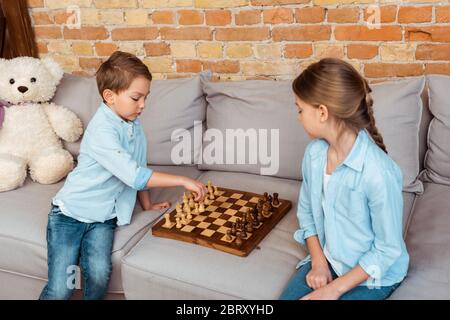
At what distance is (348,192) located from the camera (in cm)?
131

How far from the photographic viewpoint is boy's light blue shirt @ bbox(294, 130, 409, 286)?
126 cm

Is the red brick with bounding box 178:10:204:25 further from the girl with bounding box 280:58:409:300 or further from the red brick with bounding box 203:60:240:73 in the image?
the girl with bounding box 280:58:409:300

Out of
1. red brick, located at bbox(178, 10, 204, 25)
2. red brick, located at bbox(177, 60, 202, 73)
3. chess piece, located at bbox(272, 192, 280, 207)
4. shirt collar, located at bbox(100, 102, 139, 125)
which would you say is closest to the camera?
shirt collar, located at bbox(100, 102, 139, 125)

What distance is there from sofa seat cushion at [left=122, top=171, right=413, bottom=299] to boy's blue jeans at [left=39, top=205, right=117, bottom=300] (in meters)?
0.09

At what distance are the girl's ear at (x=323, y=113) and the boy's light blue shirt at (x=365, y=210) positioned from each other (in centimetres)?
11

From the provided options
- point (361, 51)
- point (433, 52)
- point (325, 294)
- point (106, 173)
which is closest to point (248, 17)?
point (361, 51)

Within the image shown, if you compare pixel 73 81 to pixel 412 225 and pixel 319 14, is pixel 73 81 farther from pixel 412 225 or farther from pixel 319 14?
pixel 412 225

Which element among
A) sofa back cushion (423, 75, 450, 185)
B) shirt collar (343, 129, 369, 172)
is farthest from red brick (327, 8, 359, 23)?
shirt collar (343, 129, 369, 172)

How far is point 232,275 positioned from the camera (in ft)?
4.75

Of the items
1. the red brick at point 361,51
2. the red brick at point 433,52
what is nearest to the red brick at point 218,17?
the red brick at point 361,51

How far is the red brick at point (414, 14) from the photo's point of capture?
196cm

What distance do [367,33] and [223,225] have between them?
1.04m

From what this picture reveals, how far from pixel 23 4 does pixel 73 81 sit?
0.69 meters
